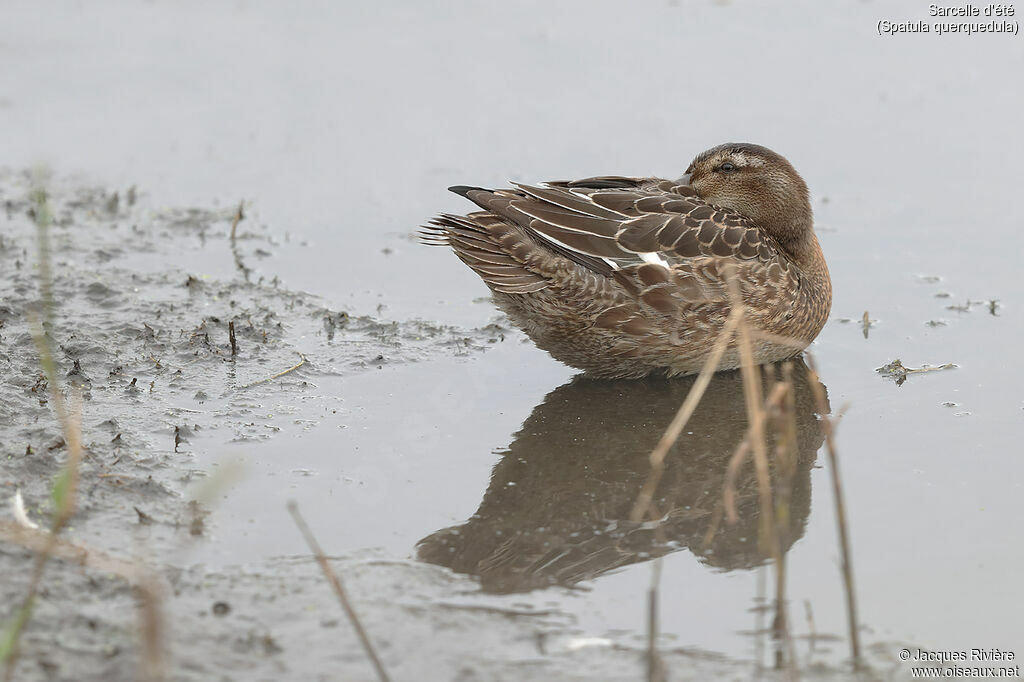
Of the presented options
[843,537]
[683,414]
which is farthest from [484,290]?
[843,537]

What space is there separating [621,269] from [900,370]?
1.71 metres

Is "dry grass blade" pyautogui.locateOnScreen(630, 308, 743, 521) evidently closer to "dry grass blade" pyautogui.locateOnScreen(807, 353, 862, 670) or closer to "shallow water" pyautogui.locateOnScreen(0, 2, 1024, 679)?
"shallow water" pyautogui.locateOnScreen(0, 2, 1024, 679)

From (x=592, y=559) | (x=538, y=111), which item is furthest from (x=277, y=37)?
(x=592, y=559)

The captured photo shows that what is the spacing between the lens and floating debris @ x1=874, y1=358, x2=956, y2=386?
22.6ft

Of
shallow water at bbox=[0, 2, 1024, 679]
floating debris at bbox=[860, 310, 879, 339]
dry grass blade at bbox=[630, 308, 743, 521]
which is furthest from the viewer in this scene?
floating debris at bbox=[860, 310, 879, 339]

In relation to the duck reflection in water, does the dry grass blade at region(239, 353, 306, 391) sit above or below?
above

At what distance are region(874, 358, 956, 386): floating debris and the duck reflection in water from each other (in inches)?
17.2

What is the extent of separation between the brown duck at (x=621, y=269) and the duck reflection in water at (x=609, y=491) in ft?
1.02

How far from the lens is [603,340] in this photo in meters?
6.75

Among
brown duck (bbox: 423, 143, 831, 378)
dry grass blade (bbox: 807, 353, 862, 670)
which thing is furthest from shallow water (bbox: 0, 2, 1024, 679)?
brown duck (bbox: 423, 143, 831, 378)

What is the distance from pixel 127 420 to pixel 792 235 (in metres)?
3.86

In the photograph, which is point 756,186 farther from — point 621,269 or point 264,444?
point 264,444

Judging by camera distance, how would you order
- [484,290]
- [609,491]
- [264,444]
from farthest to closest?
1. [484,290]
2. [264,444]
3. [609,491]

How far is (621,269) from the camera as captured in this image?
6.61m
